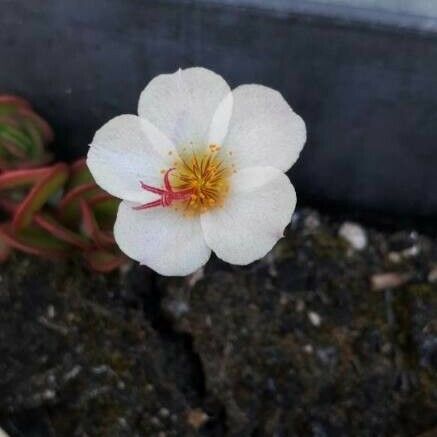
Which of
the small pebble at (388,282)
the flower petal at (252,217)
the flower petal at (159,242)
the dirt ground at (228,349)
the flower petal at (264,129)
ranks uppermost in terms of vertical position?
the flower petal at (264,129)

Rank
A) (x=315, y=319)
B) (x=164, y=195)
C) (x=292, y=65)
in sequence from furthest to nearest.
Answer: (x=315, y=319) → (x=292, y=65) → (x=164, y=195)

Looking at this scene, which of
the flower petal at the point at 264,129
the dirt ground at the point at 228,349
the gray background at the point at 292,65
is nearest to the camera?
the flower petal at the point at 264,129

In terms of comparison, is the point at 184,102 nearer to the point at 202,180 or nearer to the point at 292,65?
the point at 202,180

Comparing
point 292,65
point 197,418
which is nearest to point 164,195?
point 292,65

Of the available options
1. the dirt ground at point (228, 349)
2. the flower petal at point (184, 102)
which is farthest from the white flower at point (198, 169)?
the dirt ground at point (228, 349)

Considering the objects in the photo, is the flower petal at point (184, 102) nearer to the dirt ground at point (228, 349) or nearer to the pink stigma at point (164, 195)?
the pink stigma at point (164, 195)

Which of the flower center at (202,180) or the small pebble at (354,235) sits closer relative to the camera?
the flower center at (202,180)
